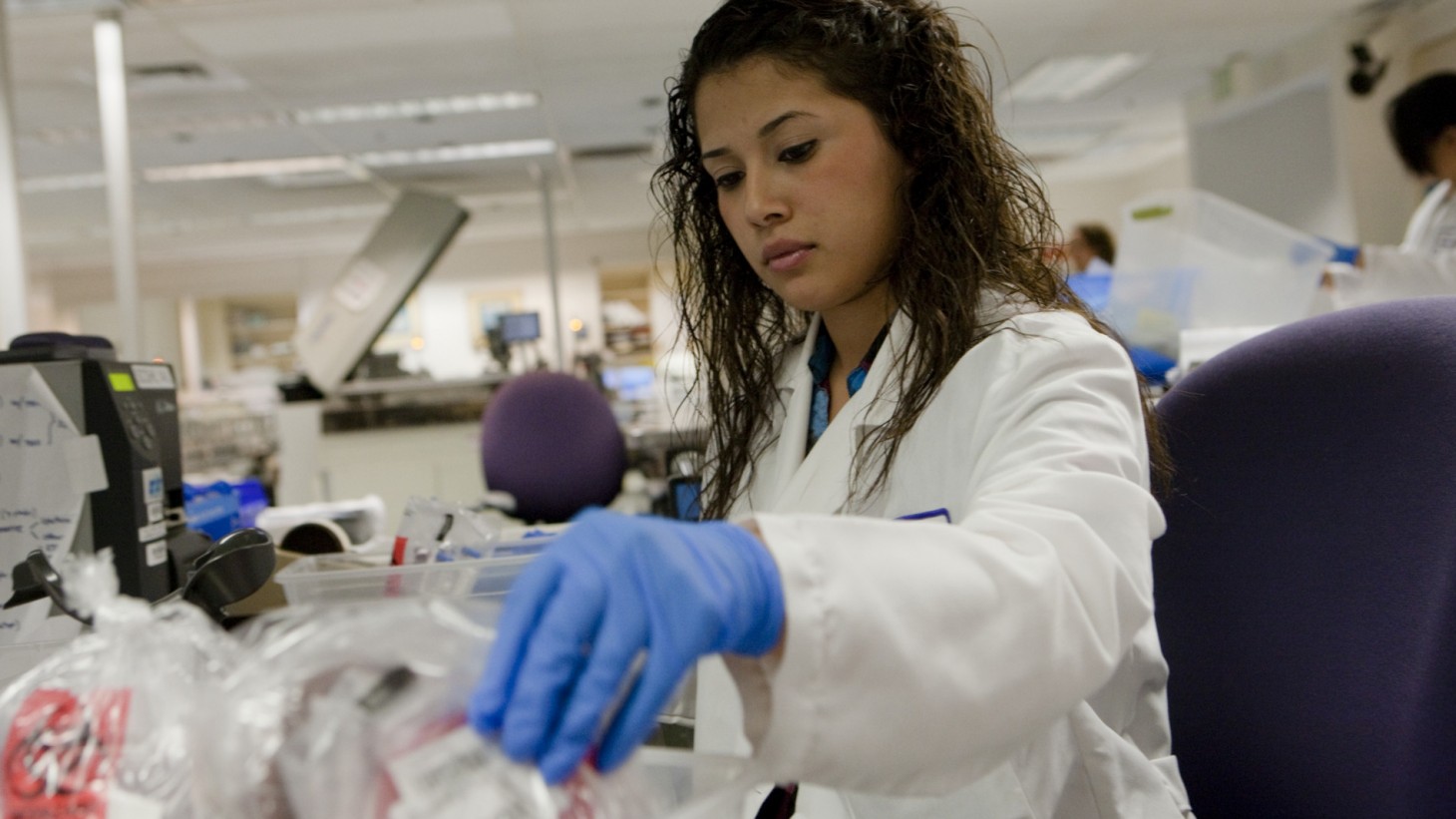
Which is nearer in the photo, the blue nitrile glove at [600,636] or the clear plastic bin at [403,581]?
the blue nitrile glove at [600,636]

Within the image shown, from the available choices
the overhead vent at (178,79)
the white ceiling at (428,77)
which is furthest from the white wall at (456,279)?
the overhead vent at (178,79)

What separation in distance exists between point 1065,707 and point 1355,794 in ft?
1.42

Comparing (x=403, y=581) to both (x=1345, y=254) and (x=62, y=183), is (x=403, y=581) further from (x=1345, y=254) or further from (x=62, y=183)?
(x=62, y=183)

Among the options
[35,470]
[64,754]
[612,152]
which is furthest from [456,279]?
[64,754]

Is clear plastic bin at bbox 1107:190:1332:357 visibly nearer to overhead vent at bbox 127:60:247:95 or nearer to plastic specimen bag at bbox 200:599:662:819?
plastic specimen bag at bbox 200:599:662:819

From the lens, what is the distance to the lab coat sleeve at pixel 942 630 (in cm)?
46

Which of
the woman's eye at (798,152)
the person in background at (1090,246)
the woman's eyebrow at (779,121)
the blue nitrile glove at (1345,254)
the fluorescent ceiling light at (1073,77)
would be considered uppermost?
the fluorescent ceiling light at (1073,77)

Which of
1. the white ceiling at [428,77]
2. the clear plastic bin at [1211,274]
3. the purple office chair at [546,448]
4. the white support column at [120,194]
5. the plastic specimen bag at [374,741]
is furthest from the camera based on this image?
the white ceiling at [428,77]

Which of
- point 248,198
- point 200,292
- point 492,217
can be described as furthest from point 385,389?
point 200,292

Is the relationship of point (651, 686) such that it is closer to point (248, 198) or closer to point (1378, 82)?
point (1378, 82)

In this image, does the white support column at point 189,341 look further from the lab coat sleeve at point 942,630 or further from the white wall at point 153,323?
the lab coat sleeve at point 942,630

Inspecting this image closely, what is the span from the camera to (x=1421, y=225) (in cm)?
298

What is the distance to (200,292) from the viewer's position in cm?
1072

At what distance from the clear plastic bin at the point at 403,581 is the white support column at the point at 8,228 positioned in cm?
221
